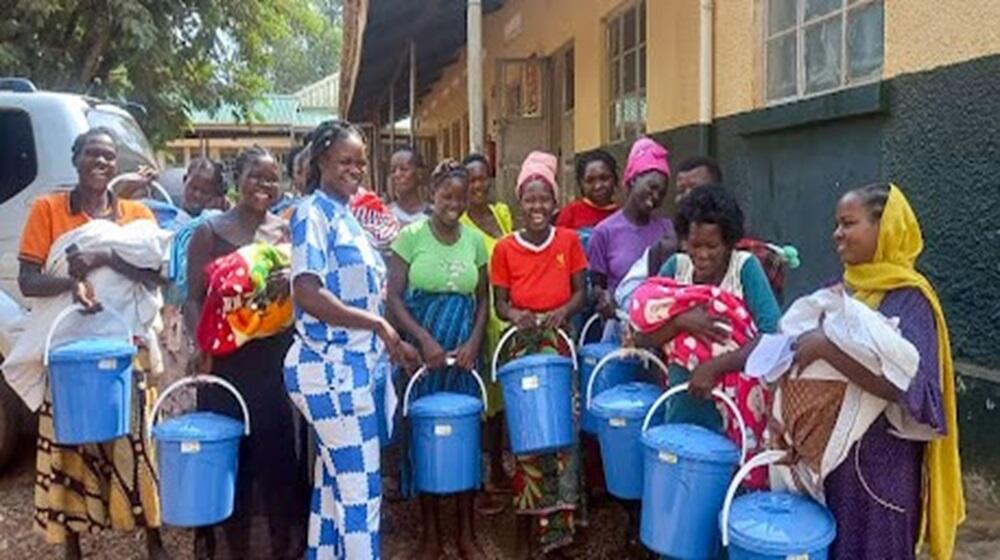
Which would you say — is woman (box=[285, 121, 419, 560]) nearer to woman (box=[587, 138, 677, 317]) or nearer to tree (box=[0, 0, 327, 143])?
woman (box=[587, 138, 677, 317])

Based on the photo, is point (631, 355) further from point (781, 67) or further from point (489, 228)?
point (781, 67)

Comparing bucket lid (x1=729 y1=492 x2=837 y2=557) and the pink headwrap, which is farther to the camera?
the pink headwrap

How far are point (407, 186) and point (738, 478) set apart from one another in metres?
2.72

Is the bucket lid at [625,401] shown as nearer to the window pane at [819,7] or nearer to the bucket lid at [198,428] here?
the bucket lid at [198,428]

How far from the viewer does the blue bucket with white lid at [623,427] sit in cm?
297

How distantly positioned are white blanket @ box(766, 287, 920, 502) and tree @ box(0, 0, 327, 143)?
11.2 metres

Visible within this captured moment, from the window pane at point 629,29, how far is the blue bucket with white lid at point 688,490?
18.7 feet

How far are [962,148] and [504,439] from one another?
2295 mm

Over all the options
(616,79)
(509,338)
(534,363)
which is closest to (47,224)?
(509,338)

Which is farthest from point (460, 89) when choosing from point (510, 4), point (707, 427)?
point (707, 427)

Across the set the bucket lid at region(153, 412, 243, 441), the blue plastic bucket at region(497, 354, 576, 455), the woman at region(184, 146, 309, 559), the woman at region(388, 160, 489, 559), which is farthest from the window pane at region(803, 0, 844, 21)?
the bucket lid at region(153, 412, 243, 441)

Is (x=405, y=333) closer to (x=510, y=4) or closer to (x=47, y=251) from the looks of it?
(x=47, y=251)

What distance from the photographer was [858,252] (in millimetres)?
2359

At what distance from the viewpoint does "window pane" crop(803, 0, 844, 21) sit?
4828 millimetres
